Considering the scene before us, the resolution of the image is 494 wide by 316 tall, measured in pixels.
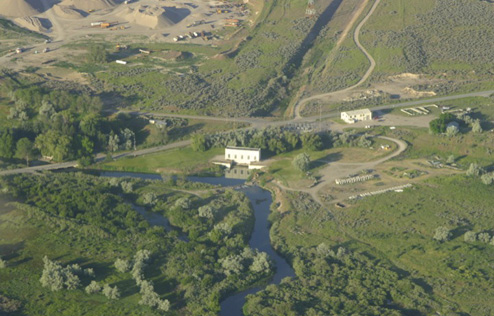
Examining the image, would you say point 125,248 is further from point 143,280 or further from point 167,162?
point 167,162

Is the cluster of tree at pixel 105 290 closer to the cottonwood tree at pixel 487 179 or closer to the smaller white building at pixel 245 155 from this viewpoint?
the smaller white building at pixel 245 155

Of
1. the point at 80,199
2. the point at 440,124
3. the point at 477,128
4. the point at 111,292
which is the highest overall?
the point at 440,124

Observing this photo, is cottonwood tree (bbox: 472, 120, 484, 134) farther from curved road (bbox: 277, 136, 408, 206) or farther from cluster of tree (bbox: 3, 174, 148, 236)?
cluster of tree (bbox: 3, 174, 148, 236)

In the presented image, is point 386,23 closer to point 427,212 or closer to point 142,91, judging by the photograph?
point 142,91

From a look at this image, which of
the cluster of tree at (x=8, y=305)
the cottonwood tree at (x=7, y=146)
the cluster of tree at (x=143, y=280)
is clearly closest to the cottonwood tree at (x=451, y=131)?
the cluster of tree at (x=143, y=280)

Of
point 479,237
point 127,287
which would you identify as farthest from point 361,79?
point 127,287

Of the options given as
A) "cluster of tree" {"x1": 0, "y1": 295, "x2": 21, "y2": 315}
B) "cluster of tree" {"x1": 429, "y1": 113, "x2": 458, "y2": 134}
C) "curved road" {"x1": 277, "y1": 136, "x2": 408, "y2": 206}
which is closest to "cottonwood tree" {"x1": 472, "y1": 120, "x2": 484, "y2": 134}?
"cluster of tree" {"x1": 429, "y1": 113, "x2": 458, "y2": 134}
